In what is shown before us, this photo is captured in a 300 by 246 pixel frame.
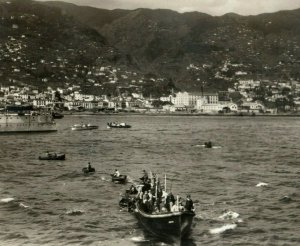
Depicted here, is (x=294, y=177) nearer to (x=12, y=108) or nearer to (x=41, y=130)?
(x=41, y=130)

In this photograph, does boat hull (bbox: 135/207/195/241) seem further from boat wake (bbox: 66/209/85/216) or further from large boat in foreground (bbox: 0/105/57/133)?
large boat in foreground (bbox: 0/105/57/133)

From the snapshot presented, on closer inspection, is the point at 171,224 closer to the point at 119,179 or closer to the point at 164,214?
the point at 164,214

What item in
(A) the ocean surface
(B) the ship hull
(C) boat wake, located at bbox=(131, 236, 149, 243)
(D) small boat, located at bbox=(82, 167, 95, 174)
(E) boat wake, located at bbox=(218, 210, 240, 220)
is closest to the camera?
(C) boat wake, located at bbox=(131, 236, 149, 243)

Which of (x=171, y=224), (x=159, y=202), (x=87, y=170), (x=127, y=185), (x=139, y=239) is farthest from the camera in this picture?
(x=87, y=170)

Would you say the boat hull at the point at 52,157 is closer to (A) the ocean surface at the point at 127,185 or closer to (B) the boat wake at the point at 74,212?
(A) the ocean surface at the point at 127,185

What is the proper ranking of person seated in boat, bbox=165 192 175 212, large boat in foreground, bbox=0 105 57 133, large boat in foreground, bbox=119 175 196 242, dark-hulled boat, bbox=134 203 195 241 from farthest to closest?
large boat in foreground, bbox=0 105 57 133 → person seated in boat, bbox=165 192 175 212 → large boat in foreground, bbox=119 175 196 242 → dark-hulled boat, bbox=134 203 195 241

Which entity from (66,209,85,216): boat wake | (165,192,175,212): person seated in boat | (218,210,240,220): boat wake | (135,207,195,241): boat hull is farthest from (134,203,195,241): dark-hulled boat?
(66,209,85,216): boat wake

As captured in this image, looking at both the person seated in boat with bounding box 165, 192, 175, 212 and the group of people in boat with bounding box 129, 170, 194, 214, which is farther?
the person seated in boat with bounding box 165, 192, 175, 212

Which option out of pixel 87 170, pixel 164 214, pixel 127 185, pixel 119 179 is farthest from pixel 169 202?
pixel 87 170

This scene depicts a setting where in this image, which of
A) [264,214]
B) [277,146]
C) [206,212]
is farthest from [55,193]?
[277,146]
